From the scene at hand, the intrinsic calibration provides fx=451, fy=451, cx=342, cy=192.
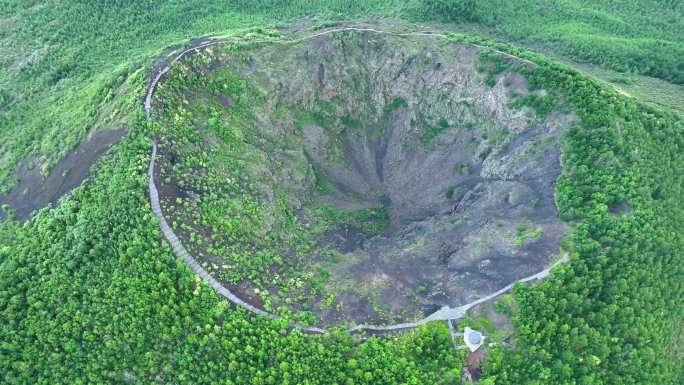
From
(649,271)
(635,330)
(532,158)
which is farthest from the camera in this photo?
(532,158)

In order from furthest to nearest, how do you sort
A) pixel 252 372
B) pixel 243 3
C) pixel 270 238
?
pixel 243 3 → pixel 270 238 → pixel 252 372

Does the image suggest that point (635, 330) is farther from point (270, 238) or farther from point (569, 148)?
point (270, 238)

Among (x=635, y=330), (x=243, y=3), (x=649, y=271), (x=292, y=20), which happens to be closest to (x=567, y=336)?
(x=635, y=330)

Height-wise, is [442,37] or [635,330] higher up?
[442,37]

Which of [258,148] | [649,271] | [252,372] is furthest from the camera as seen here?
[258,148]

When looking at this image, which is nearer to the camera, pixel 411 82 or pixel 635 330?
pixel 635 330

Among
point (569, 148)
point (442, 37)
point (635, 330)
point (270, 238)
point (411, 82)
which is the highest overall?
point (442, 37)

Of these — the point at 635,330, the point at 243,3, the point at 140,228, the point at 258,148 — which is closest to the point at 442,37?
the point at 258,148

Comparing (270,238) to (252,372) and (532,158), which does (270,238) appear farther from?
(532,158)

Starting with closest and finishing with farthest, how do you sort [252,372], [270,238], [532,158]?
[252,372] < [270,238] < [532,158]
